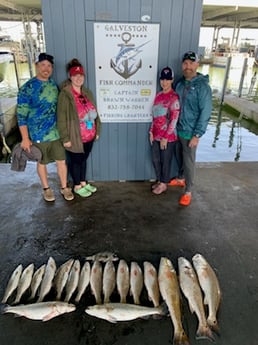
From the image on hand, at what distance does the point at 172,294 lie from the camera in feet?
5.59

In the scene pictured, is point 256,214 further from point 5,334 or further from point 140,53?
point 5,334

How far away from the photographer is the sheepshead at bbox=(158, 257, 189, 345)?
1.48 metres

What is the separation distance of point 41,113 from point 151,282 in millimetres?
1791

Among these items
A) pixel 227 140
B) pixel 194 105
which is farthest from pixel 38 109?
pixel 227 140

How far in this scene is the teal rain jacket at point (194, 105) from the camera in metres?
2.53

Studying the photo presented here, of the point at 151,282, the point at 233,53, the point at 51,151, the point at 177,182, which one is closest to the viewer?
the point at 151,282

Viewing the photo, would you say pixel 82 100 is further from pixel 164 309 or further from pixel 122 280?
pixel 164 309

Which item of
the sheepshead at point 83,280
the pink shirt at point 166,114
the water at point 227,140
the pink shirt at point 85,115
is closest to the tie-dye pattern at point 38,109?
the pink shirt at point 85,115

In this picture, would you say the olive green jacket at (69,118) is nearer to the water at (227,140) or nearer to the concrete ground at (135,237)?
the concrete ground at (135,237)

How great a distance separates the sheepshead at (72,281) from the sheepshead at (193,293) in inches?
28.5

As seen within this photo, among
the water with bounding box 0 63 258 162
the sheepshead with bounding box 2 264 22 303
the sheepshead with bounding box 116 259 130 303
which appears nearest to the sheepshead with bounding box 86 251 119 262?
the sheepshead with bounding box 116 259 130 303

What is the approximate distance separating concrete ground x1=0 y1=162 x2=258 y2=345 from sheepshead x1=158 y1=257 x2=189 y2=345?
10cm

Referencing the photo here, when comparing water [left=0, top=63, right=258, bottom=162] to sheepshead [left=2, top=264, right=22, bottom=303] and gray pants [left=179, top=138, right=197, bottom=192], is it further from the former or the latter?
sheepshead [left=2, top=264, right=22, bottom=303]

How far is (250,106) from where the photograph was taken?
348 inches
